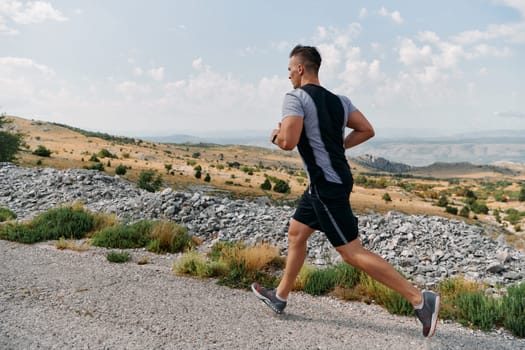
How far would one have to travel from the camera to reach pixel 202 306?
4680 mm

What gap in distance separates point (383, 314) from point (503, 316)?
123 centimetres

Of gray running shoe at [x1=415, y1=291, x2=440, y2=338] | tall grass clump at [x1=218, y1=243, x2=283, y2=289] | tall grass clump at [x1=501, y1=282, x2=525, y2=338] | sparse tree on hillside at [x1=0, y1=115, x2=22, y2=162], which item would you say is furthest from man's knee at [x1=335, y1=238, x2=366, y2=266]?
sparse tree on hillside at [x1=0, y1=115, x2=22, y2=162]

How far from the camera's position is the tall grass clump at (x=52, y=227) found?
7871 millimetres

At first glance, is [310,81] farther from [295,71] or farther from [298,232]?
[298,232]

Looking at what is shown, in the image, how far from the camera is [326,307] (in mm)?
4910

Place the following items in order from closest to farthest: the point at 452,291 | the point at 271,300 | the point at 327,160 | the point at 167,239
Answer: the point at 327,160 < the point at 271,300 < the point at 452,291 < the point at 167,239

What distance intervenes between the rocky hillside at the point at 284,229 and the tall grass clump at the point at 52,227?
4.86 ft

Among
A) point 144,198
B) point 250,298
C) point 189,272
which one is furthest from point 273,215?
point 250,298

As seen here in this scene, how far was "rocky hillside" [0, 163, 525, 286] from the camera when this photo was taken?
6992 mm

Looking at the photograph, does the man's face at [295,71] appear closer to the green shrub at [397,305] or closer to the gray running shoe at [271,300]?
the gray running shoe at [271,300]

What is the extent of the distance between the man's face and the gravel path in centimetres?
247

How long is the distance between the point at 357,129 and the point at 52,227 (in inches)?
271

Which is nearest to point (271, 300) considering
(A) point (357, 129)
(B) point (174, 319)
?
(B) point (174, 319)

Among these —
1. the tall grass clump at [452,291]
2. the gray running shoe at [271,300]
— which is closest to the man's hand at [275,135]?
the gray running shoe at [271,300]
